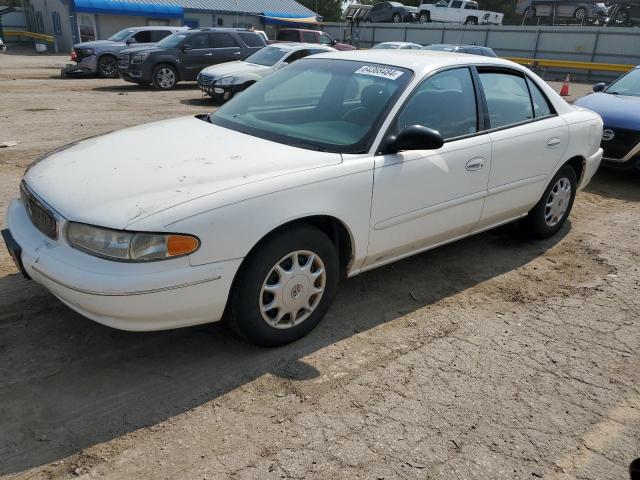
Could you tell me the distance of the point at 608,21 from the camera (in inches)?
1228

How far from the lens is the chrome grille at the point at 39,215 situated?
9.25ft

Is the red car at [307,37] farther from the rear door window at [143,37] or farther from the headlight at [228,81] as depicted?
the headlight at [228,81]

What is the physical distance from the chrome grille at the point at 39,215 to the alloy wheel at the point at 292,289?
1126mm

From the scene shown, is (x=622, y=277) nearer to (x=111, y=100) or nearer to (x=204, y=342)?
(x=204, y=342)

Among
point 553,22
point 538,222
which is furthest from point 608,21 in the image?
point 538,222

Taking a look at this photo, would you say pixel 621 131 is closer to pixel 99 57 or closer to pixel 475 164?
pixel 475 164

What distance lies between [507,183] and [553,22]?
114 ft

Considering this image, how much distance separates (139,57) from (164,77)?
91 centimetres

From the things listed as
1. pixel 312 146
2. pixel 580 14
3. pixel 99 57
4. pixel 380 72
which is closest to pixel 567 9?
pixel 580 14

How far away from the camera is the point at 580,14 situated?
3256cm

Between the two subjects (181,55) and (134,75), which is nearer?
(134,75)

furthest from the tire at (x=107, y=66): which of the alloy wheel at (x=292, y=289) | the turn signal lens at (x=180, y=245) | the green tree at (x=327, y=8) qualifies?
the green tree at (x=327, y=8)

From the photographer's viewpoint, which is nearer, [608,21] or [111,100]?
[111,100]

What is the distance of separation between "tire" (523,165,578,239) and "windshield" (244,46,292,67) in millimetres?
9792
